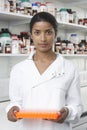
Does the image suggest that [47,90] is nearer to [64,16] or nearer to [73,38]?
[64,16]

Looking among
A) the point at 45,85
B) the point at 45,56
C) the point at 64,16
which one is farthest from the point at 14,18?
the point at 45,85

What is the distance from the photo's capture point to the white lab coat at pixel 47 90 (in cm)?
104

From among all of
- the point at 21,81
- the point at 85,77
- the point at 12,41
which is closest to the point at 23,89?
the point at 21,81

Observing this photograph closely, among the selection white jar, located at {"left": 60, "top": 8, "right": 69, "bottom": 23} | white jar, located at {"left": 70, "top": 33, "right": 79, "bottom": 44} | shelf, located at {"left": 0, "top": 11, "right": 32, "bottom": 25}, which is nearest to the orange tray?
shelf, located at {"left": 0, "top": 11, "right": 32, "bottom": 25}

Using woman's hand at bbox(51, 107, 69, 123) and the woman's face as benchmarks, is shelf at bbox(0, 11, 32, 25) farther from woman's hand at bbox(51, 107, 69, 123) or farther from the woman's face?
woman's hand at bbox(51, 107, 69, 123)

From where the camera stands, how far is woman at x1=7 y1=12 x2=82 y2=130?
104 cm

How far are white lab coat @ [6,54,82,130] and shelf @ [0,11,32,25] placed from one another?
85 cm

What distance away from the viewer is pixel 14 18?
2098mm

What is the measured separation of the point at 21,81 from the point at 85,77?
1.94m

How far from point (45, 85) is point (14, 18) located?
1173mm

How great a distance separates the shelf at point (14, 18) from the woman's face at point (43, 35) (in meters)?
0.79

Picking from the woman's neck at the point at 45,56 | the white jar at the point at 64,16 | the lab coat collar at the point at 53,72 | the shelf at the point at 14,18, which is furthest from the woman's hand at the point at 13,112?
the white jar at the point at 64,16

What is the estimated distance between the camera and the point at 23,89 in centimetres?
108

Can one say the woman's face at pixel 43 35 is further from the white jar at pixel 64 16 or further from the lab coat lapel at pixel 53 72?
the white jar at pixel 64 16
